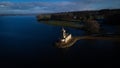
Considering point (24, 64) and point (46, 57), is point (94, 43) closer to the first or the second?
point (46, 57)

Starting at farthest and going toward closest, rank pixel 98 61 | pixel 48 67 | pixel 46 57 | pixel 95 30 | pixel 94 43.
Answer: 1. pixel 95 30
2. pixel 94 43
3. pixel 46 57
4. pixel 98 61
5. pixel 48 67

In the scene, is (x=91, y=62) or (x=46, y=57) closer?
(x=91, y=62)

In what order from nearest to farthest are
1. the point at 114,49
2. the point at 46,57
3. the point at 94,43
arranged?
the point at 46,57 < the point at 114,49 < the point at 94,43

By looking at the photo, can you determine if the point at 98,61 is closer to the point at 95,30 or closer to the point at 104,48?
the point at 104,48

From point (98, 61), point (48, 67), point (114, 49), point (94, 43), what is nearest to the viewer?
point (48, 67)

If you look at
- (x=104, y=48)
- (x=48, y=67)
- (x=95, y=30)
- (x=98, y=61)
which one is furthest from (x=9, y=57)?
(x=95, y=30)

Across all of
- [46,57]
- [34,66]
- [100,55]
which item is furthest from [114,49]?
[34,66]

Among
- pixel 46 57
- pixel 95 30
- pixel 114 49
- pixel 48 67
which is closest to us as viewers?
pixel 48 67
